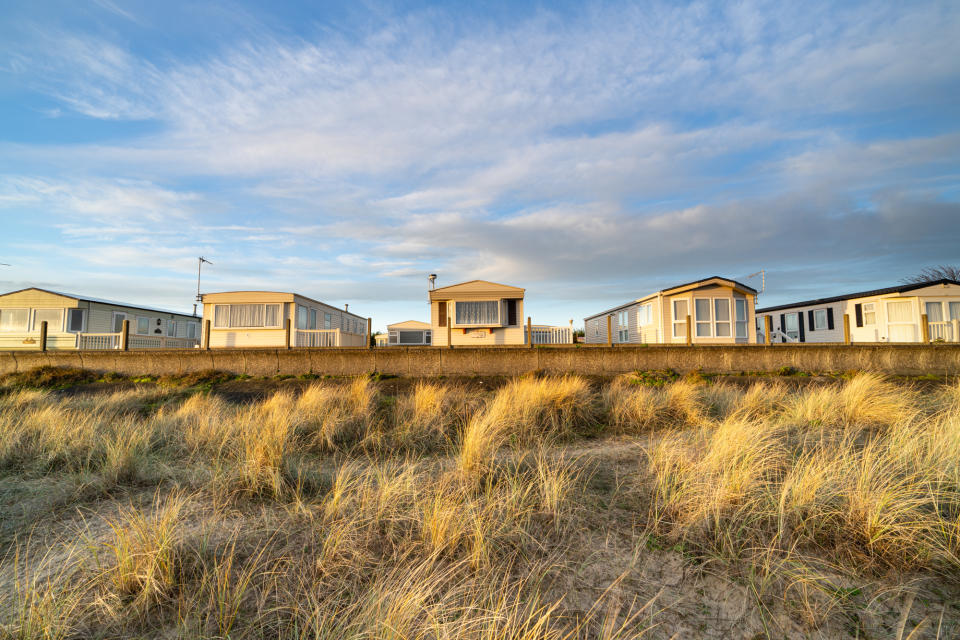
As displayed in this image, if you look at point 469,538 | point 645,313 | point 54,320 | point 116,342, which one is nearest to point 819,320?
point 645,313

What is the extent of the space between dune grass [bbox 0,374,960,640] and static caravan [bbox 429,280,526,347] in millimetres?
14880

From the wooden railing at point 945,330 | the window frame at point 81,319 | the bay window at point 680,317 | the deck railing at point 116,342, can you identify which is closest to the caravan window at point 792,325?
the wooden railing at point 945,330

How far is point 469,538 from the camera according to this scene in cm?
291

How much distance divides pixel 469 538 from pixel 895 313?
81.4ft

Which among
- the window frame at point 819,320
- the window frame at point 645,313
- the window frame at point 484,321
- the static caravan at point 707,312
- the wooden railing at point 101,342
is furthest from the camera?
the window frame at point 819,320

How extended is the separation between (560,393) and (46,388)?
50.4 feet

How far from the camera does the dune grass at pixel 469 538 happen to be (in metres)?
2.29

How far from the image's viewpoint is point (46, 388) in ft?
42.1

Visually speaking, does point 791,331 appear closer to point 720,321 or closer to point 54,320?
point 720,321

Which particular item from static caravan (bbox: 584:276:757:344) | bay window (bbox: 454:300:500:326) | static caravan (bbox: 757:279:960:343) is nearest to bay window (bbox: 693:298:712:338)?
static caravan (bbox: 584:276:757:344)

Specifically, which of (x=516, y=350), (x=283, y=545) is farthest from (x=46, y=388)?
(x=283, y=545)

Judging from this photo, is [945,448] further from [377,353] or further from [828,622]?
[377,353]

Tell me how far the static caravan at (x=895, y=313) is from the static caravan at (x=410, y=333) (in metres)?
22.3

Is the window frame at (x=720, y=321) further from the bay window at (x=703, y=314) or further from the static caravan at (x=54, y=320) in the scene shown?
the static caravan at (x=54, y=320)
